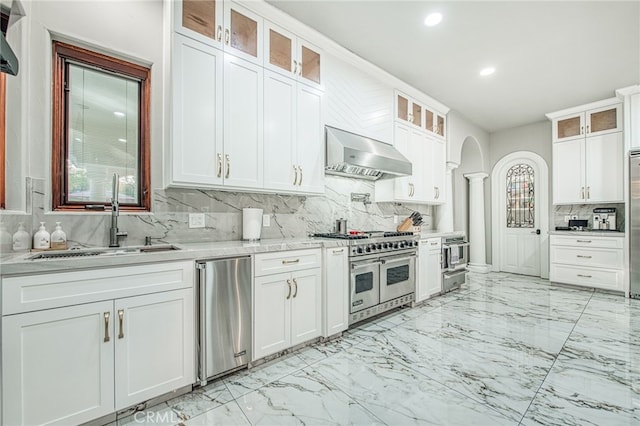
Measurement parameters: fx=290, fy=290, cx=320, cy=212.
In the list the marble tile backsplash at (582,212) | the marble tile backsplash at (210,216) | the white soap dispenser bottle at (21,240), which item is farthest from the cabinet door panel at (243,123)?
the marble tile backsplash at (582,212)

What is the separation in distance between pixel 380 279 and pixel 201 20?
9.56 ft

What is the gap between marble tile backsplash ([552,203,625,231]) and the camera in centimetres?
481

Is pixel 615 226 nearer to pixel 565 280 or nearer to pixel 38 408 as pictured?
pixel 565 280

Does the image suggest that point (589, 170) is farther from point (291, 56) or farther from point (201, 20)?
point (201, 20)

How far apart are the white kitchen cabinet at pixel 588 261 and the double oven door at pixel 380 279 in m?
3.12

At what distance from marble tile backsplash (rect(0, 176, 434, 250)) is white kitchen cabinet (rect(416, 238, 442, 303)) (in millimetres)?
744

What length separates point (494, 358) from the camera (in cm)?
242

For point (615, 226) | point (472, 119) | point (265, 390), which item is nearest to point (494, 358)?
point (265, 390)

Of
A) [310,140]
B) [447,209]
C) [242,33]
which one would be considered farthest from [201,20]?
[447,209]

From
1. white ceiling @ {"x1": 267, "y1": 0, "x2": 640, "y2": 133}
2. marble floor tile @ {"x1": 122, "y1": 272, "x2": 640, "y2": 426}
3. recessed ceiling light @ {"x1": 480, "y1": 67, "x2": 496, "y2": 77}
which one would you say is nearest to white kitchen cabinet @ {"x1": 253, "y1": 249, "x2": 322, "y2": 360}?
marble floor tile @ {"x1": 122, "y1": 272, "x2": 640, "y2": 426}

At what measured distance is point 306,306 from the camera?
2.54m

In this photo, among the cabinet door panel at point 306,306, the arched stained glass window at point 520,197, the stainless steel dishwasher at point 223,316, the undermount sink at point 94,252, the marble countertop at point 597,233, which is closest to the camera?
the undermount sink at point 94,252

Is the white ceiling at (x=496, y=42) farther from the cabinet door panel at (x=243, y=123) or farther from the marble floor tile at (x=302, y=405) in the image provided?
the marble floor tile at (x=302, y=405)

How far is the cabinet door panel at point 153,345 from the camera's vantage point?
5.36 ft
